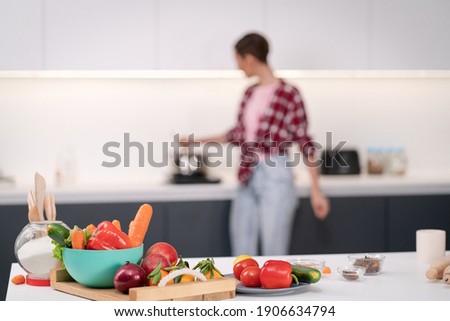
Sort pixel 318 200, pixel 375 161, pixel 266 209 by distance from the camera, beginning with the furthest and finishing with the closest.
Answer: pixel 375 161
pixel 318 200
pixel 266 209

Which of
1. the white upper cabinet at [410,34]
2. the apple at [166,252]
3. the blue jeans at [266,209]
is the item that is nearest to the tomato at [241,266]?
the apple at [166,252]

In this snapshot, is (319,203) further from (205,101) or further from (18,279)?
(18,279)

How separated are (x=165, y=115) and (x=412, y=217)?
1.74m

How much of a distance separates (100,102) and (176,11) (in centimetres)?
81

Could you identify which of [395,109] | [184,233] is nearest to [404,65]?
[395,109]

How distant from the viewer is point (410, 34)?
16.2 ft

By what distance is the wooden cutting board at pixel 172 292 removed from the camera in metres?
1.85

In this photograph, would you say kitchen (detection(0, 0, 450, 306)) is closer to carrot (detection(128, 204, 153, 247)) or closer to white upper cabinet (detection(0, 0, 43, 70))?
white upper cabinet (detection(0, 0, 43, 70))

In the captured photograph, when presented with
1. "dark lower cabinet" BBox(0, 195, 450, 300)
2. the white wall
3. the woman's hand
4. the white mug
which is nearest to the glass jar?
the white mug

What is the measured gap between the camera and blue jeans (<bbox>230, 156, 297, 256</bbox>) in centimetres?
425

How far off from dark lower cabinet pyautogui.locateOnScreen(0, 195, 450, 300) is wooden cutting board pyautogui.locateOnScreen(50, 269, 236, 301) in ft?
7.64

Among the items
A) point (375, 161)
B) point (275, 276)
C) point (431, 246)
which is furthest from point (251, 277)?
point (375, 161)

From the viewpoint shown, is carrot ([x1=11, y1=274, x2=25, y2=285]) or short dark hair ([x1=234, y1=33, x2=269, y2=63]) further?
short dark hair ([x1=234, y1=33, x2=269, y2=63])

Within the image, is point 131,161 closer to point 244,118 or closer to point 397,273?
point 244,118
